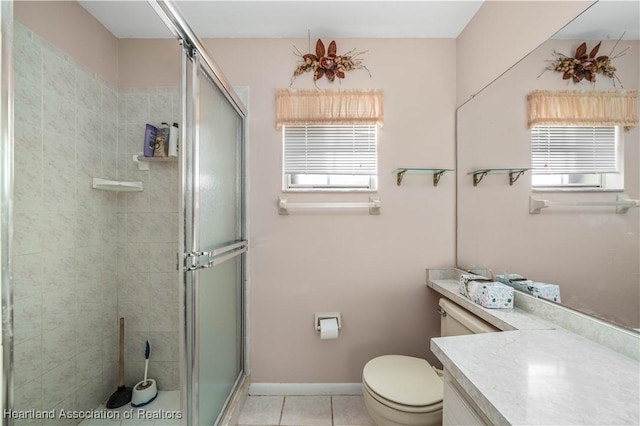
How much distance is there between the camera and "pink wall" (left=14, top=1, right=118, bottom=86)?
48.4 inches

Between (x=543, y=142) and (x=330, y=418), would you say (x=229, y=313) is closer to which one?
(x=330, y=418)

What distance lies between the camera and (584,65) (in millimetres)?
919

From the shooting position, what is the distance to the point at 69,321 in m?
1.41

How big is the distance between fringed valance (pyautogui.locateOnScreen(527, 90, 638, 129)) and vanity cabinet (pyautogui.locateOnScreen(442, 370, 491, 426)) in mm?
964

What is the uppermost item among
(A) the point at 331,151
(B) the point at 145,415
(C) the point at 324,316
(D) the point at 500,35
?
(D) the point at 500,35

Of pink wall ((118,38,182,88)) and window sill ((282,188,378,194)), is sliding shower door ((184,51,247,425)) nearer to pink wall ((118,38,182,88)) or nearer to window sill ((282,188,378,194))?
window sill ((282,188,378,194))

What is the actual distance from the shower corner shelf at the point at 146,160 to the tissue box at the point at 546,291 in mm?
2087

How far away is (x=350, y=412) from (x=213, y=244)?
132 cm

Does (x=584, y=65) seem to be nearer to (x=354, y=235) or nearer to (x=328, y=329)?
(x=354, y=235)

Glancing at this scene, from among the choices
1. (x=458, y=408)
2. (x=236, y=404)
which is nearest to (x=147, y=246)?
(x=236, y=404)

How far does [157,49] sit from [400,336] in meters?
2.57

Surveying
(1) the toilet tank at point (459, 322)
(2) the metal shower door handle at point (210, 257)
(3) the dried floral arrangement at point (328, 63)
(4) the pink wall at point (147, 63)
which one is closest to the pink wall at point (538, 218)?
(1) the toilet tank at point (459, 322)

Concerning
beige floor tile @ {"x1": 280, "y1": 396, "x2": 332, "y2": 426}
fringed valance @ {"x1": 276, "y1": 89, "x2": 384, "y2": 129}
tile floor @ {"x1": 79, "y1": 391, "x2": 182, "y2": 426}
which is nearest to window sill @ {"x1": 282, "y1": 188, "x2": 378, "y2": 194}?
fringed valance @ {"x1": 276, "y1": 89, "x2": 384, "y2": 129}

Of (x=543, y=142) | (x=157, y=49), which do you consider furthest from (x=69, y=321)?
(x=543, y=142)
